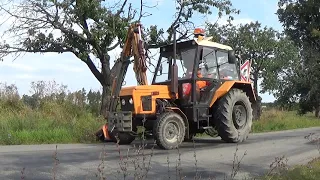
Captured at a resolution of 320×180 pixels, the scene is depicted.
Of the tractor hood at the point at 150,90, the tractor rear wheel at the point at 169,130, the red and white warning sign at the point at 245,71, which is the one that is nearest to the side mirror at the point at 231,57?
the red and white warning sign at the point at 245,71

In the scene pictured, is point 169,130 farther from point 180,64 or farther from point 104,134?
point 104,134

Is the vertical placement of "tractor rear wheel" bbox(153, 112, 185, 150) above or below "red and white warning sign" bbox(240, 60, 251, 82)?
below

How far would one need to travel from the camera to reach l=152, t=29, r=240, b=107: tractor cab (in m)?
11.8

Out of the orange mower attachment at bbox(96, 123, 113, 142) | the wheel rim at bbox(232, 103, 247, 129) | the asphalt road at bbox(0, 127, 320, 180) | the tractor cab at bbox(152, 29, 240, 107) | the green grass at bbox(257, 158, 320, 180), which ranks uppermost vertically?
the tractor cab at bbox(152, 29, 240, 107)

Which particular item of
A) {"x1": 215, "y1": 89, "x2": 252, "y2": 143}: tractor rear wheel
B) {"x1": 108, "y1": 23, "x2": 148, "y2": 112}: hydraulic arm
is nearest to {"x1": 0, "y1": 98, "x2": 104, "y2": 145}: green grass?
{"x1": 108, "y1": 23, "x2": 148, "y2": 112}: hydraulic arm

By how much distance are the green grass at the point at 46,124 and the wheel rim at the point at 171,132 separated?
299 centimetres

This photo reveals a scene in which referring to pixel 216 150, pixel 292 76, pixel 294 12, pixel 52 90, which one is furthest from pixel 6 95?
pixel 292 76

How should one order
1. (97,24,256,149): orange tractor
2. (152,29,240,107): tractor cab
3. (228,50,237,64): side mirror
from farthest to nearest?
(228,50,237,64): side mirror < (152,29,240,107): tractor cab < (97,24,256,149): orange tractor

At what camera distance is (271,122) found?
22.7m

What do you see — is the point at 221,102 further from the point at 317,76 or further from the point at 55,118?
the point at 317,76

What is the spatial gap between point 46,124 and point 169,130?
5.07 m

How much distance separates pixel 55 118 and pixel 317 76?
30.3 meters

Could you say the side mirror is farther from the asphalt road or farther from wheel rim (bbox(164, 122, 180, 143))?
wheel rim (bbox(164, 122, 180, 143))

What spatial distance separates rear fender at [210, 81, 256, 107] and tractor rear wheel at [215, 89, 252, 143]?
149 millimetres
